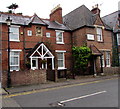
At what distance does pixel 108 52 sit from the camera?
20688 mm

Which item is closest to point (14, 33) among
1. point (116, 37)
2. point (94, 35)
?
point (94, 35)

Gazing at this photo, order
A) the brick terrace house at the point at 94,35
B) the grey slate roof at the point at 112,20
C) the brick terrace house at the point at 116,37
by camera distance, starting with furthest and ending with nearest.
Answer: the grey slate roof at the point at 112,20 < the brick terrace house at the point at 116,37 < the brick terrace house at the point at 94,35

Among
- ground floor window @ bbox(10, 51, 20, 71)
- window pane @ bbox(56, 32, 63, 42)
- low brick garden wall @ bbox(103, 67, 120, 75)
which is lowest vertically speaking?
low brick garden wall @ bbox(103, 67, 120, 75)

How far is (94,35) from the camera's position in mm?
19031

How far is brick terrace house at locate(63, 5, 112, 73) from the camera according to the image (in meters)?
18.0

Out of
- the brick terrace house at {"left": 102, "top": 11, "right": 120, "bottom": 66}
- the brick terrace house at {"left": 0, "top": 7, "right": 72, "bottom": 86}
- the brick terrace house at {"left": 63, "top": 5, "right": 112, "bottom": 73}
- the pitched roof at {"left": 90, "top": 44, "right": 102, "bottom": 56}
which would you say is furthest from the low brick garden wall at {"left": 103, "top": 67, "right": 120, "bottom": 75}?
the brick terrace house at {"left": 0, "top": 7, "right": 72, "bottom": 86}

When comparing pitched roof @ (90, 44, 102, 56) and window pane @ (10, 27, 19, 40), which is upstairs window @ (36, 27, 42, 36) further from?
pitched roof @ (90, 44, 102, 56)

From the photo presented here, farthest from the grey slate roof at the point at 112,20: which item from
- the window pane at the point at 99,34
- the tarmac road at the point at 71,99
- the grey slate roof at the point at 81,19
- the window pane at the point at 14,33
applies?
the tarmac road at the point at 71,99

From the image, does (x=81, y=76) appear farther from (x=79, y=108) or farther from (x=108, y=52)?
(x=79, y=108)

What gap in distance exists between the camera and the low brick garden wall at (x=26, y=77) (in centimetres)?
1115

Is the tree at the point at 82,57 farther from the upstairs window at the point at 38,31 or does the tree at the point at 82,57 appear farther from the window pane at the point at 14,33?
the window pane at the point at 14,33

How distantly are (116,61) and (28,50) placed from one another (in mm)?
14669

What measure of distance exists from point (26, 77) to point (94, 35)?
40.1ft

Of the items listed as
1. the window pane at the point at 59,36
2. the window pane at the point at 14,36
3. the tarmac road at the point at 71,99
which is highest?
the window pane at the point at 59,36
